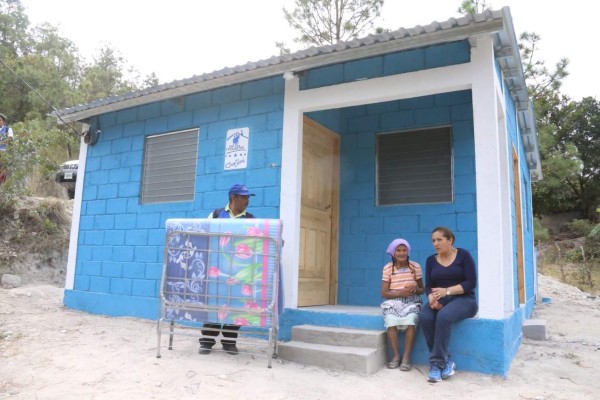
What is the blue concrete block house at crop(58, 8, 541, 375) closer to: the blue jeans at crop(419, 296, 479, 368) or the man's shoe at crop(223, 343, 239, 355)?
the blue jeans at crop(419, 296, 479, 368)

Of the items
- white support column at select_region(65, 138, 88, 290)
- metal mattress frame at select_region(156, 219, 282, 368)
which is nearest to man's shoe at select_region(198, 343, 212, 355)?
metal mattress frame at select_region(156, 219, 282, 368)

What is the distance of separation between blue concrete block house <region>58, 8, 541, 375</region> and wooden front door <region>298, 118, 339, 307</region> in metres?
0.02

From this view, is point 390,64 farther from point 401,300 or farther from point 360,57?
point 401,300

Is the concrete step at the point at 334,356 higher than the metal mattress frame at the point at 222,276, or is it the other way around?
the metal mattress frame at the point at 222,276

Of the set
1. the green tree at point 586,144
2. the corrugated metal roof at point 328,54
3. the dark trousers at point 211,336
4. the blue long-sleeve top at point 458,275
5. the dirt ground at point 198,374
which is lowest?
the dirt ground at point 198,374

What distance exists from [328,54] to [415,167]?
1953mm

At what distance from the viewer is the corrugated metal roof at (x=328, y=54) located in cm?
403

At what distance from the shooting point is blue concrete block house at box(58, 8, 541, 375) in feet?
14.2

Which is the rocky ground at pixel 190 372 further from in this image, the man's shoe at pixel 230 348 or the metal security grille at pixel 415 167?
the metal security grille at pixel 415 167

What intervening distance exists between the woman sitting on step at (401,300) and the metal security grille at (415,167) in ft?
4.89

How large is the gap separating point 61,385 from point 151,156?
11.9ft

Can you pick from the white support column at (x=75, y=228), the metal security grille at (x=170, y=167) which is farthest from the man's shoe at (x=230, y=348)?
the white support column at (x=75, y=228)

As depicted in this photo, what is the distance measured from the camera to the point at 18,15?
23547 mm

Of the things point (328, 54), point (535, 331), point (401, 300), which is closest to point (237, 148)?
point (328, 54)
